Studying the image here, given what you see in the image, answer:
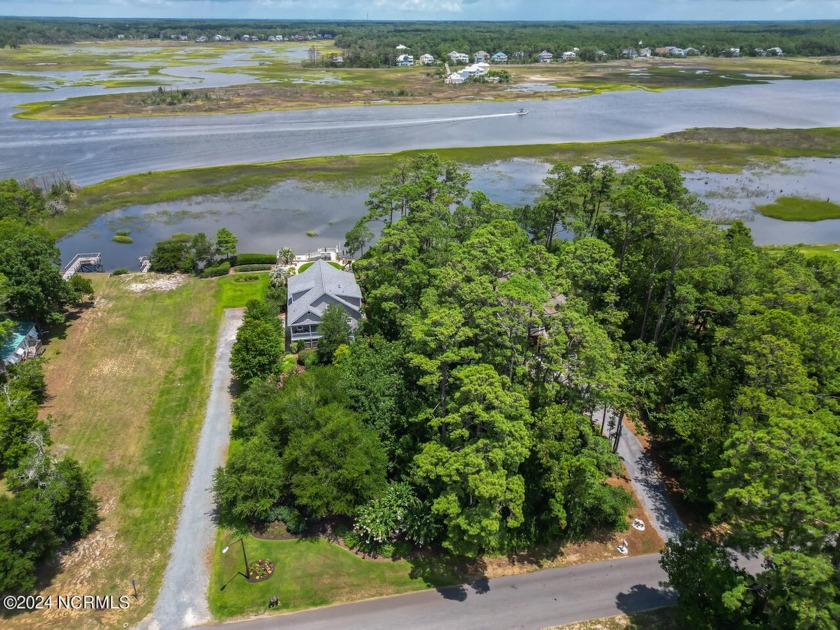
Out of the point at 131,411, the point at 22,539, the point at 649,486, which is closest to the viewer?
the point at 22,539

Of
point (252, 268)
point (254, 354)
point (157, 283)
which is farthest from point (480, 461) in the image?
point (157, 283)

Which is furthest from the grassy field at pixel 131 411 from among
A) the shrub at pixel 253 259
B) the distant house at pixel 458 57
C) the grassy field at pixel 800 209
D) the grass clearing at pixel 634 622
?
the distant house at pixel 458 57

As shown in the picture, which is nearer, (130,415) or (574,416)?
(574,416)

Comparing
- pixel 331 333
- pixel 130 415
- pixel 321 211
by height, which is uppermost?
pixel 321 211

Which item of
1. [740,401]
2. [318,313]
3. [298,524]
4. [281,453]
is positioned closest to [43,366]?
[318,313]

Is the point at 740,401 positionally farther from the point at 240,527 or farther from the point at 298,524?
the point at 240,527

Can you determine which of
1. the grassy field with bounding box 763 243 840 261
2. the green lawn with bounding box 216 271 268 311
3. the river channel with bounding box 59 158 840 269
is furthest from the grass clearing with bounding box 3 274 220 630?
the grassy field with bounding box 763 243 840 261

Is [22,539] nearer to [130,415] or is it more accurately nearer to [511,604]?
[130,415]

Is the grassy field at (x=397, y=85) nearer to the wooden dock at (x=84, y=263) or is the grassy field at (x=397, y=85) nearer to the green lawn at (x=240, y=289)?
the wooden dock at (x=84, y=263)
